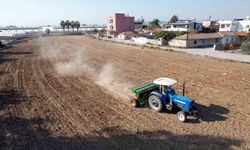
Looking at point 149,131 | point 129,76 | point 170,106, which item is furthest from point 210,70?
point 149,131

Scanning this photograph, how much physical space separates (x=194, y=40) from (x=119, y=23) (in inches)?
1901

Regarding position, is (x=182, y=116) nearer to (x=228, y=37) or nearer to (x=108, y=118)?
(x=108, y=118)

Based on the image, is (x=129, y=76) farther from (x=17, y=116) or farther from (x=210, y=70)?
(x=17, y=116)

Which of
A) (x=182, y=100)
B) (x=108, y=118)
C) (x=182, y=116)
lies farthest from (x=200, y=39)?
(x=108, y=118)

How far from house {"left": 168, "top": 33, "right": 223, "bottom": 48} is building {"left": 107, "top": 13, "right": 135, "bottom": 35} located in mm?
42871

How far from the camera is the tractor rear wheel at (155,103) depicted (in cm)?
912

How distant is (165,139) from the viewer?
739 cm

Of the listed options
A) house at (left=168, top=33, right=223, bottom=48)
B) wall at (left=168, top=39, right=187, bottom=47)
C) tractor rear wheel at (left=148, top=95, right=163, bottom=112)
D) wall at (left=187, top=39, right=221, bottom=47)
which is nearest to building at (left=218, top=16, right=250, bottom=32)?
house at (left=168, top=33, right=223, bottom=48)

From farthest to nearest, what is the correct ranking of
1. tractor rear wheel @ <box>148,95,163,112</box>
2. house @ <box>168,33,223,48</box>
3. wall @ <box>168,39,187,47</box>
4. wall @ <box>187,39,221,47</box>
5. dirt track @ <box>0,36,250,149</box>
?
wall @ <box>187,39,221,47</box> < house @ <box>168,33,223,48</box> < wall @ <box>168,39,187,47</box> < tractor rear wheel @ <box>148,95,163,112</box> < dirt track @ <box>0,36,250,149</box>

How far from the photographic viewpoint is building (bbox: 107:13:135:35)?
80.8 metres

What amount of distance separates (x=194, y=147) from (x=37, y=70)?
15880 millimetres

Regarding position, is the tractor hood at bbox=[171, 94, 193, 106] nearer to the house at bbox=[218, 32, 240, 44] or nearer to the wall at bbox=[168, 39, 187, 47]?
the wall at bbox=[168, 39, 187, 47]

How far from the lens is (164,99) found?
908 centimetres

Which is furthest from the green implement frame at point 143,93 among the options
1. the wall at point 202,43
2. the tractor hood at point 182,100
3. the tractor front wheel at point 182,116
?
the wall at point 202,43
